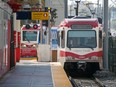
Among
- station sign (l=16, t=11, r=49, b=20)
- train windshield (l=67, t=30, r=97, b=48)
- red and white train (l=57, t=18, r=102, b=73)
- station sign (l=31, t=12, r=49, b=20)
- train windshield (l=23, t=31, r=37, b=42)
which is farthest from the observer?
train windshield (l=23, t=31, r=37, b=42)

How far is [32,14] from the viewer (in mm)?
30141

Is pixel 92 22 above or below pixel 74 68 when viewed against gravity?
above

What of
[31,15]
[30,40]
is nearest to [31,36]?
[30,40]

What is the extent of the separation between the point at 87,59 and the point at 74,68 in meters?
1.72

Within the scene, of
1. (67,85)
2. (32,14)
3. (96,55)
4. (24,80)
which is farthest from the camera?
(32,14)

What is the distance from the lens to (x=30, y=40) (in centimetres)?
4328

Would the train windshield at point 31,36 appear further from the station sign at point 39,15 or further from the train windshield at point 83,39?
the train windshield at point 83,39

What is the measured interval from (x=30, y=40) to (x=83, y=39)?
18.3m

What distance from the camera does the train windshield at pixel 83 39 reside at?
2547cm

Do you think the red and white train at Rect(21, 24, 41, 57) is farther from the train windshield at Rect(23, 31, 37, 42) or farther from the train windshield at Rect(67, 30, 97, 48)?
the train windshield at Rect(67, 30, 97, 48)

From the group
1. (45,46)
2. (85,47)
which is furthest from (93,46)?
(45,46)

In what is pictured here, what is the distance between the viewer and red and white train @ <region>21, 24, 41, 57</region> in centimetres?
4228

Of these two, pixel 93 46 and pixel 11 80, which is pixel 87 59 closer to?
pixel 93 46

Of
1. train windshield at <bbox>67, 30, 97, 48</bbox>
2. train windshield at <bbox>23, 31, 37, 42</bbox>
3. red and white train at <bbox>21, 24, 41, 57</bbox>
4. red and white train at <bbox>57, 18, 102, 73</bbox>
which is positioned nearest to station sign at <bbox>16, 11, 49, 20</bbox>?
red and white train at <bbox>57, 18, 102, 73</bbox>
